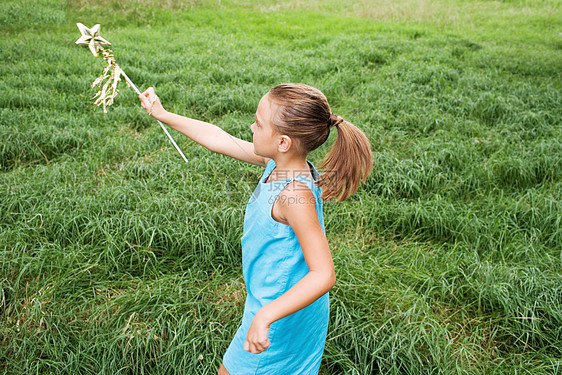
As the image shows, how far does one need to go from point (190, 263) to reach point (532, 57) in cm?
617

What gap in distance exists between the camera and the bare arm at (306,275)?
1160 mm

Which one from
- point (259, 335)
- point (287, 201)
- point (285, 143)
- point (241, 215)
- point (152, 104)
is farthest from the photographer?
point (241, 215)

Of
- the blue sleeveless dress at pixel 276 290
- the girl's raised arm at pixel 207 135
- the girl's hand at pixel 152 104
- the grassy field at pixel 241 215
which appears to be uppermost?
the girl's hand at pixel 152 104

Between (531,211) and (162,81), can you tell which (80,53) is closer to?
(162,81)

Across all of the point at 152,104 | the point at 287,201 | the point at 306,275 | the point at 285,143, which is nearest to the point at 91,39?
the point at 152,104

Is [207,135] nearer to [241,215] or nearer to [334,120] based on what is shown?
[334,120]

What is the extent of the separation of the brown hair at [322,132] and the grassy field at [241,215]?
3.22 ft

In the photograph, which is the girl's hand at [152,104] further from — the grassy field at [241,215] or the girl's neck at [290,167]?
the grassy field at [241,215]

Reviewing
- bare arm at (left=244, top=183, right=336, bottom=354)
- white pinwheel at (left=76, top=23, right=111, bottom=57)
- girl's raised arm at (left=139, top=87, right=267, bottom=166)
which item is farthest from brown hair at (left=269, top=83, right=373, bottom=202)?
white pinwheel at (left=76, top=23, right=111, bottom=57)

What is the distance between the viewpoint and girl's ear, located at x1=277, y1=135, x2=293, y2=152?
1.43m

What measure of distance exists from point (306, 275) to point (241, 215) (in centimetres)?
171

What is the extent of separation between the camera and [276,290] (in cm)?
144

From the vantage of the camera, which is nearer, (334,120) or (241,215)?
(334,120)

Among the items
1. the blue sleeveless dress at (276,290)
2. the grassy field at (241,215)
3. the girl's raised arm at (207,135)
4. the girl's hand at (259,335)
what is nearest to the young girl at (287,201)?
the blue sleeveless dress at (276,290)
